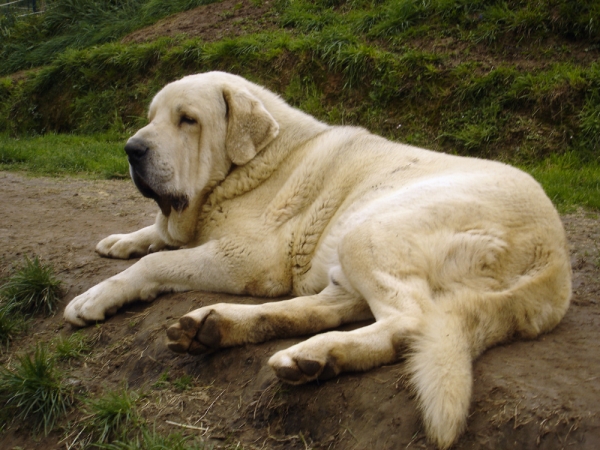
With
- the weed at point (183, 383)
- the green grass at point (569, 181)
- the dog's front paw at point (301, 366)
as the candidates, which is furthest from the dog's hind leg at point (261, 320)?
the green grass at point (569, 181)

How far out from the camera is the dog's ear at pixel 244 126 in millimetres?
4082

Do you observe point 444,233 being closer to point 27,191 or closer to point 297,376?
point 297,376

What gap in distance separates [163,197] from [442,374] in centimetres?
219

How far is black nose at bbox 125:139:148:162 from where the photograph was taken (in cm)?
374

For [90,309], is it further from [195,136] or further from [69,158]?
[69,158]

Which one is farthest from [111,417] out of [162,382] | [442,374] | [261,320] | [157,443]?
[442,374]

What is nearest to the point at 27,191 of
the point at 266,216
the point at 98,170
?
the point at 98,170

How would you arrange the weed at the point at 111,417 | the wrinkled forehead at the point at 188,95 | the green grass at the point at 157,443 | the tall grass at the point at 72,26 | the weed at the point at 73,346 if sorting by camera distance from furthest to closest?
the tall grass at the point at 72,26 → the wrinkled forehead at the point at 188,95 → the weed at the point at 73,346 → the weed at the point at 111,417 → the green grass at the point at 157,443

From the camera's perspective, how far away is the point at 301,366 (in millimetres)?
2629

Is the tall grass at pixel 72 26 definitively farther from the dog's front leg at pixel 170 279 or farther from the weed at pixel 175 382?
the weed at pixel 175 382

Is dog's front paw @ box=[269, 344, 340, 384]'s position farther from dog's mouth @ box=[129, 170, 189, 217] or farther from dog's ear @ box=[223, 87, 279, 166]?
dog's ear @ box=[223, 87, 279, 166]

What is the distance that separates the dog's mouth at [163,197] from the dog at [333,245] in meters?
0.01

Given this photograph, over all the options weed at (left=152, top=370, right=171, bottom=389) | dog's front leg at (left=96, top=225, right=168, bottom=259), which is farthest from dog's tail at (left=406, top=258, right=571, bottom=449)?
dog's front leg at (left=96, top=225, right=168, bottom=259)

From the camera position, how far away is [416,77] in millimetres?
8133
